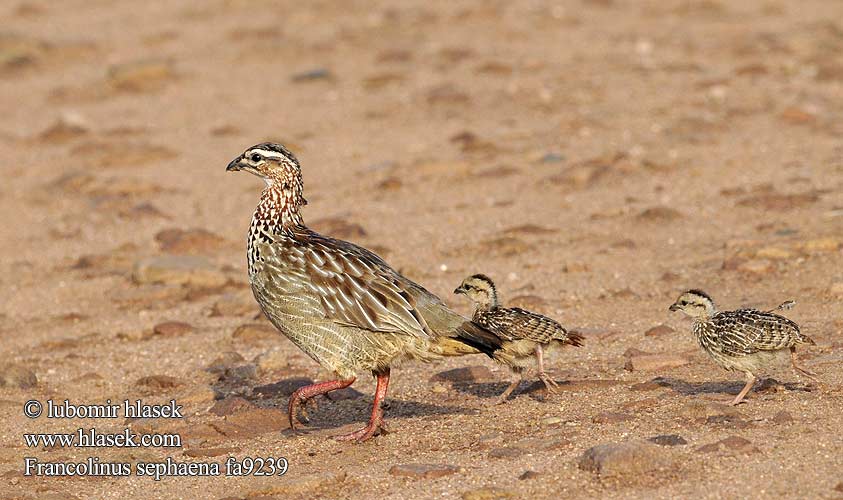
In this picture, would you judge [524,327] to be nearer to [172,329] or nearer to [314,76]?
[172,329]

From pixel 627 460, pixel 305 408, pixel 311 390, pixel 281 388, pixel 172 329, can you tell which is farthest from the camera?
pixel 172 329

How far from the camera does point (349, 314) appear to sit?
32.8 feet

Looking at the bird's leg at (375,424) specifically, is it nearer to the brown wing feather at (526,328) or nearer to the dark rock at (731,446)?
the brown wing feather at (526,328)

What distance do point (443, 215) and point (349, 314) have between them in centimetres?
693

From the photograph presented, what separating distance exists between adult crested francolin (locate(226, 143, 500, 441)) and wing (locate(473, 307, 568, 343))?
61cm

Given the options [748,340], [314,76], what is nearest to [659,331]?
[748,340]

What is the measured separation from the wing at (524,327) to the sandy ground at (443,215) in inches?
18.2

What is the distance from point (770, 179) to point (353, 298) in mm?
8506

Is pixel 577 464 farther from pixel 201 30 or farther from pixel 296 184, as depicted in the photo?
pixel 201 30

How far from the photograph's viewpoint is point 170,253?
54.0 ft

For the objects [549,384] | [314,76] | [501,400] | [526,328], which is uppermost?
[314,76]

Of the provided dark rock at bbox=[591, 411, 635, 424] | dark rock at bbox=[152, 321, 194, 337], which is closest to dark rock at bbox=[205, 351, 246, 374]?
dark rock at bbox=[152, 321, 194, 337]

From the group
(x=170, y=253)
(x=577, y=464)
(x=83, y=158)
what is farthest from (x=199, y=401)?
(x=83, y=158)

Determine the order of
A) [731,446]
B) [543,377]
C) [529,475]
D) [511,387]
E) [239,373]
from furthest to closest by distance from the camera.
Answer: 1. [239,373]
2. [511,387]
3. [543,377]
4. [731,446]
5. [529,475]
